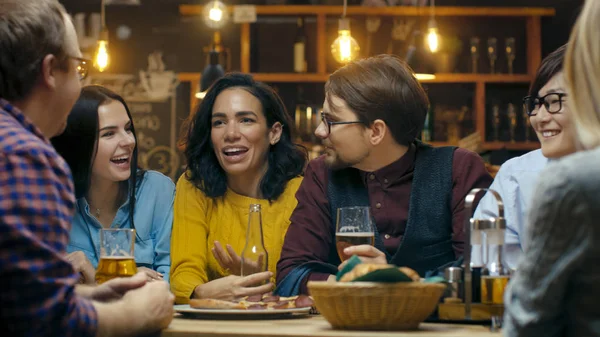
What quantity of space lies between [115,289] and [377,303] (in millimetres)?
527

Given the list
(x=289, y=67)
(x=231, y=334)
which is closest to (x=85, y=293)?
(x=231, y=334)

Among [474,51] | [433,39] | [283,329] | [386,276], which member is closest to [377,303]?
[386,276]

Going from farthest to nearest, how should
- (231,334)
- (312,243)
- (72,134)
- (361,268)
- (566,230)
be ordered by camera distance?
(72,134) < (312,243) < (361,268) < (231,334) < (566,230)

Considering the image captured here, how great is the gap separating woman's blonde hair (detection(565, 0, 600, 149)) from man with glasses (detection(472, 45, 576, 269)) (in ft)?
3.75

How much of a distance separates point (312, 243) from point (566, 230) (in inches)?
62.7

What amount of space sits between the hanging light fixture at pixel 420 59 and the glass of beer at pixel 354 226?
3231 mm

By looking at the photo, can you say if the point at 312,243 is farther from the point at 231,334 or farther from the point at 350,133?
the point at 231,334

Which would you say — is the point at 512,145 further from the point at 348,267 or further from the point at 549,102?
the point at 348,267

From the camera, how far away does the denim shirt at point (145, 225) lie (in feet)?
10.1

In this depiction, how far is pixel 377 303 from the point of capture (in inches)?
66.5

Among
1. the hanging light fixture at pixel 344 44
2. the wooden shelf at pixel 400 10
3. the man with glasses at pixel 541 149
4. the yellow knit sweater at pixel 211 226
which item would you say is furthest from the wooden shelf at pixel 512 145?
the man with glasses at pixel 541 149

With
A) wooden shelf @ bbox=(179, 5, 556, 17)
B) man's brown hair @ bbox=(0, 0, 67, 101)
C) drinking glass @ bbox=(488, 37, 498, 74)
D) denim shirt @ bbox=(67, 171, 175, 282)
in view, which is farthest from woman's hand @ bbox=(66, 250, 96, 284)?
drinking glass @ bbox=(488, 37, 498, 74)

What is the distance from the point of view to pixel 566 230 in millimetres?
1195

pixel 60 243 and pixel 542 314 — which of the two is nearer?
pixel 542 314
